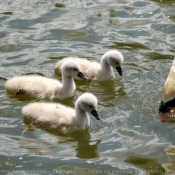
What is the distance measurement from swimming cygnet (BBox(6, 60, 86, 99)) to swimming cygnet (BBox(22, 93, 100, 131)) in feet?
2.69

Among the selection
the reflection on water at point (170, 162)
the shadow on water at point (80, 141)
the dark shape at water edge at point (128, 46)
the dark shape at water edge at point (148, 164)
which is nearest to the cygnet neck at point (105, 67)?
the dark shape at water edge at point (128, 46)

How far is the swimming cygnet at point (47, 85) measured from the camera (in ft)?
29.6

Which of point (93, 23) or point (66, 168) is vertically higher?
point (93, 23)

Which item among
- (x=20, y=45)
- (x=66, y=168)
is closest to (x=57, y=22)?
(x=20, y=45)

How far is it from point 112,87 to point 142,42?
1.80 m

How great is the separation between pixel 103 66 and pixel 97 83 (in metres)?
0.28

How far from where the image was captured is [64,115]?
811cm

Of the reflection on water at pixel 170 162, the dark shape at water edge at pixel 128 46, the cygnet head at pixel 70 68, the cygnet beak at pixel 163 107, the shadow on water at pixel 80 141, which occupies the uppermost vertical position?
the cygnet head at pixel 70 68

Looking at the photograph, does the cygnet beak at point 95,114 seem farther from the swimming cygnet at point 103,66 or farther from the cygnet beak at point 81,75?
the swimming cygnet at point 103,66

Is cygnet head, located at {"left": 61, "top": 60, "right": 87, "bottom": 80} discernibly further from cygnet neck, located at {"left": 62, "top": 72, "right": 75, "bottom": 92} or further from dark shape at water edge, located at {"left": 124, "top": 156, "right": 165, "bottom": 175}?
dark shape at water edge, located at {"left": 124, "top": 156, "right": 165, "bottom": 175}

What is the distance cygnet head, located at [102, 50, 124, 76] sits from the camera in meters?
9.67

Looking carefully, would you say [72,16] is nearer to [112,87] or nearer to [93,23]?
[93,23]

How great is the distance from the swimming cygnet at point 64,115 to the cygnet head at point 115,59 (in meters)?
1.72

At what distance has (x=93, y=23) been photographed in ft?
39.4
